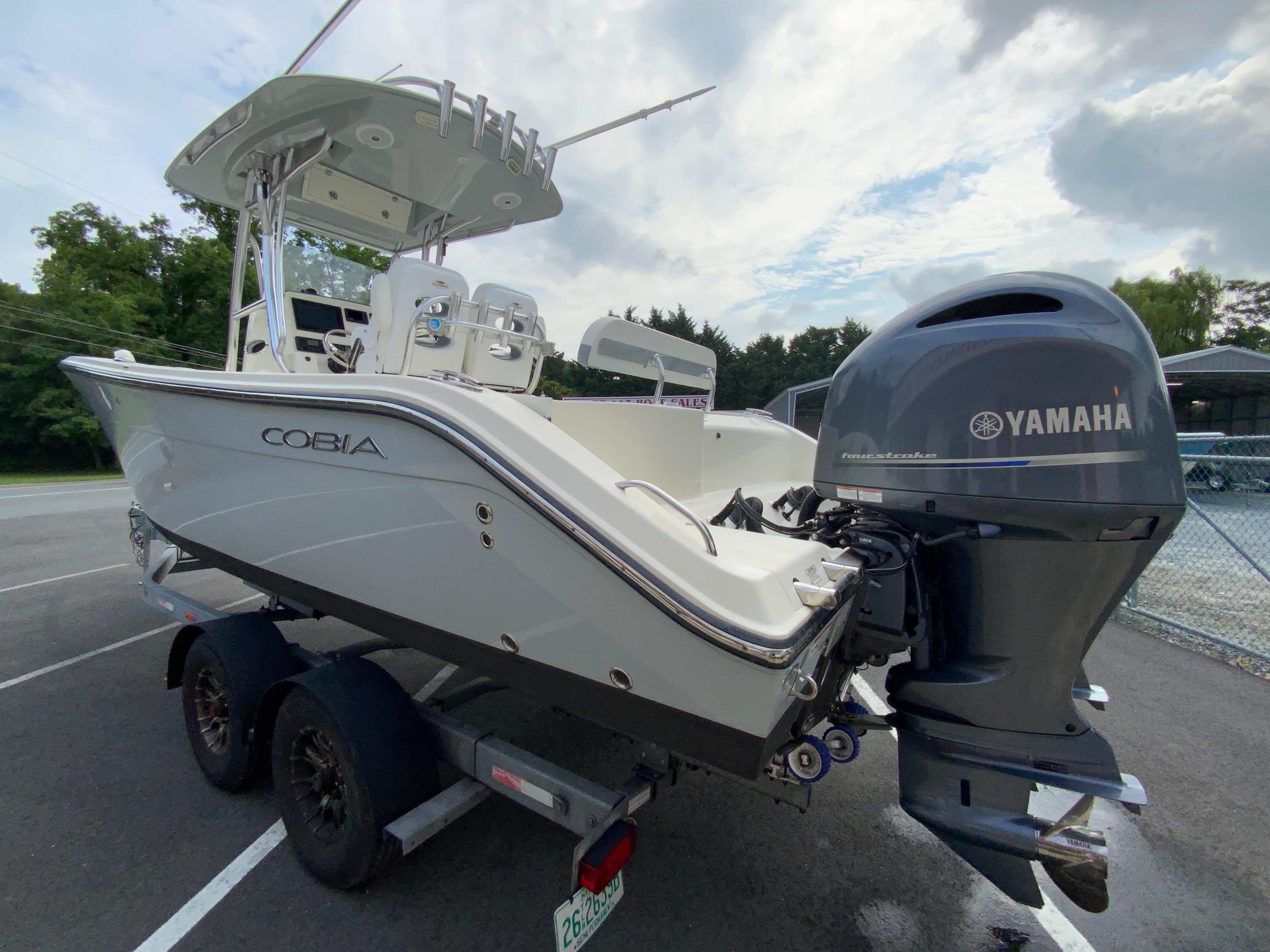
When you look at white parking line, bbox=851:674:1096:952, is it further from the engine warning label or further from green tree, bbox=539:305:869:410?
green tree, bbox=539:305:869:410

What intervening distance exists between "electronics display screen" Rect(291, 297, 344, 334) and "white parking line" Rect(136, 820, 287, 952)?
2.78 m

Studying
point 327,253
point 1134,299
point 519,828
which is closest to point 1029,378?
point 519,828

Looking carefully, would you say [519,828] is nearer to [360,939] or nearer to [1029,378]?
[360,939]

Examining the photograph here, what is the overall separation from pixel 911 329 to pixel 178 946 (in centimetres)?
291

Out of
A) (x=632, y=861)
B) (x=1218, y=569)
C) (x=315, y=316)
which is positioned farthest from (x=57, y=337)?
(x=1218, y=569)

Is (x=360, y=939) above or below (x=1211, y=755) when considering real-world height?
below

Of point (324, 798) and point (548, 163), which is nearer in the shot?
point (324, 798)

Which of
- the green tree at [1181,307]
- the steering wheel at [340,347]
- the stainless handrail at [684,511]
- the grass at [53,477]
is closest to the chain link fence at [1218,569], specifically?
the stainless handrail at [684,511]

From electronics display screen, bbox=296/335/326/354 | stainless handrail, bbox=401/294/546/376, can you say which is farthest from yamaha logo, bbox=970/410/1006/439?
electronics display screen, bbox=296/335/326/354

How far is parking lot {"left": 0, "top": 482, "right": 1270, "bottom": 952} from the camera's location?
1.90m

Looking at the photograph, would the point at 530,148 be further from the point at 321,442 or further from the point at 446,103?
the point at 321,442

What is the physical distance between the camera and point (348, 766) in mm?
1942

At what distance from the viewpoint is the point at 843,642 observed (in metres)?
1.91

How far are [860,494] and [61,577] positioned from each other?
778 centimetres
